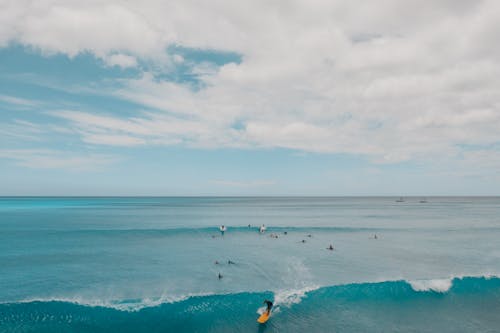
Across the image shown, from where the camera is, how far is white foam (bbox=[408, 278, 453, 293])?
25.5 meters

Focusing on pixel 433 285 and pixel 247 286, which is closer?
pixel 433 285

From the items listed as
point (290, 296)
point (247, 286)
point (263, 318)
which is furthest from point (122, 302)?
Answer: point (290, 296)

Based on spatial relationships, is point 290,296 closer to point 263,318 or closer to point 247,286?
point 247,286

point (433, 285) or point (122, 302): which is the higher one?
point (433, 285)

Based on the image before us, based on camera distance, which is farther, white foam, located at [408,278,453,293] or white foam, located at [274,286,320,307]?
white foam, located at [408,278,453,293]

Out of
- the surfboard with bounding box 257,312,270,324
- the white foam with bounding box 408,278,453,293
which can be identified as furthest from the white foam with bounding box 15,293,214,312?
the white foam with bounding box 408,278,453,293

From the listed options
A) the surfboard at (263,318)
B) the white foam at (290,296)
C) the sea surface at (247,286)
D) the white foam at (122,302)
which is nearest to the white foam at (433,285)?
the sea surface at (247,286)

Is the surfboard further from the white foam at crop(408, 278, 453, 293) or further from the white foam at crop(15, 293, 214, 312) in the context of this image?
the white foam at crop(408, 278, 453, 293)

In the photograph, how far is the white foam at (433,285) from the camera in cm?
2545

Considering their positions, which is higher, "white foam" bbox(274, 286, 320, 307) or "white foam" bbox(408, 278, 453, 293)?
"white foam" bbox(408, 278, 453, 293)

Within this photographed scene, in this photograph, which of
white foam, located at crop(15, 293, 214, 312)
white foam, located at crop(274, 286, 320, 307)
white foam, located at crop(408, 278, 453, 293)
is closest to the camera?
white foam, located at crop(15, 293, 214, 312)

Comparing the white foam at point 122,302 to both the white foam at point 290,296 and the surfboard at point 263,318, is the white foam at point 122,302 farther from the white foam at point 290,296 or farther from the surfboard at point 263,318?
the white foam at point 290,296

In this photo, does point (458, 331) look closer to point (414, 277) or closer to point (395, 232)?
point (414, 277)

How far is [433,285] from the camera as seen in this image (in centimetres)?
2606
